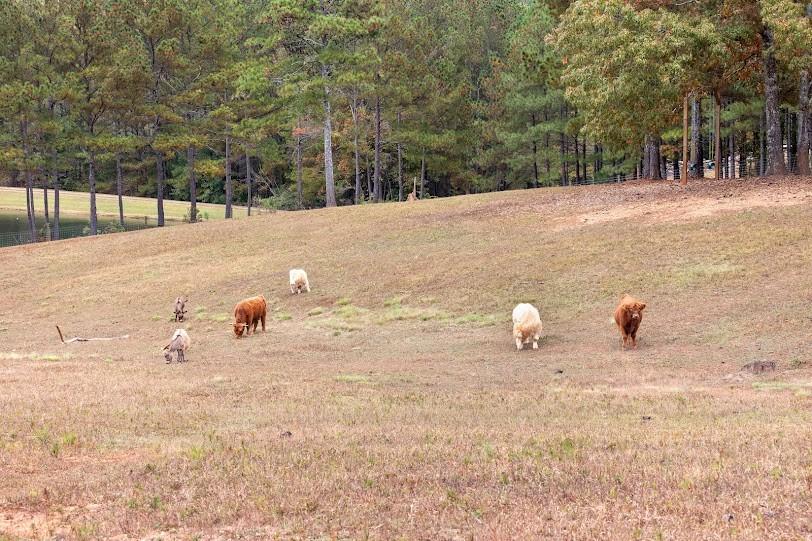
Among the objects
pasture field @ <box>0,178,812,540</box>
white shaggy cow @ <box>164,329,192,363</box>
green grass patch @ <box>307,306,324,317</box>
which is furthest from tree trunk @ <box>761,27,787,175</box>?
white shaggy cow @ <box>164,329,192,363</box>

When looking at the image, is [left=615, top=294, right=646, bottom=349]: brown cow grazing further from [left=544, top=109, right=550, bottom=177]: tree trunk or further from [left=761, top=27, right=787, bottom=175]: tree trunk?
[left=544, top=109, right=550, bottom=177]: tree trunk

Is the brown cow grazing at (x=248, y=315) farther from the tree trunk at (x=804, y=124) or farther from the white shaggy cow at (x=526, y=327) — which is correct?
the tree trunk at (x=804, y=124)

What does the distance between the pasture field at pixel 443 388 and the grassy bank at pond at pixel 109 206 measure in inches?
2061

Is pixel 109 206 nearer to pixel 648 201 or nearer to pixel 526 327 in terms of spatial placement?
pixel 648 201

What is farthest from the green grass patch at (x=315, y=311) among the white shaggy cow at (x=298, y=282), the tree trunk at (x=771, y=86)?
the tree trunk at (x=771, y=86)

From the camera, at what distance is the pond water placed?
70188 millimetres

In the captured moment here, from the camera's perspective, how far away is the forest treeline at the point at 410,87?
36.3 m

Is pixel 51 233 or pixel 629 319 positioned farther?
pixel 51 233

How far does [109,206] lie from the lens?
9350 centimetres

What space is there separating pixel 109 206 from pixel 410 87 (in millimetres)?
44745

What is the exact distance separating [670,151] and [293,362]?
157 ft

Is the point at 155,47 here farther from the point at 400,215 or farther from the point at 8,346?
the point at 8,346

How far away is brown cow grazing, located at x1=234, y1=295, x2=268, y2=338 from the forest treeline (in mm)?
19796

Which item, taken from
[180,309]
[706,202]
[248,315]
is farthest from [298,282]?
[706,202]
